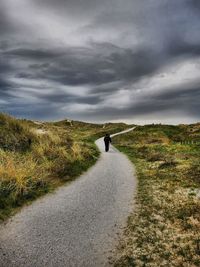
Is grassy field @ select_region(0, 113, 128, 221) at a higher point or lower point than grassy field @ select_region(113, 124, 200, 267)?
higher

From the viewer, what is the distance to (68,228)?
945 centimetres

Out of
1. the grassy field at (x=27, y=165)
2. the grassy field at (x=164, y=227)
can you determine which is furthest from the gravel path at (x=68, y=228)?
the grassy field at (x=27, y=165)

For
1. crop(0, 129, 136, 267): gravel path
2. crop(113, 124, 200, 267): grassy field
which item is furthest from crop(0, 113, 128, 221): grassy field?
crop(113, 124, 200, 267): grassy field

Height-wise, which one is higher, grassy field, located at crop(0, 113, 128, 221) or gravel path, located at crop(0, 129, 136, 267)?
grassy field, located at crop(0, 113, 128, 221)

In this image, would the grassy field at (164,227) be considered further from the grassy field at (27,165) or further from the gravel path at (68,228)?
the grassy field at (27,165)

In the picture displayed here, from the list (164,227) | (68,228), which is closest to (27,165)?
(68,228)

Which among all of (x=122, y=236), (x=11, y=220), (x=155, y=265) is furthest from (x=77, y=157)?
(x=155, y=265)

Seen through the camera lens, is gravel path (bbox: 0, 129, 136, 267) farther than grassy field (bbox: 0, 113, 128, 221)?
No

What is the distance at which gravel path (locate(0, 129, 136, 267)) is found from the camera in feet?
24.6

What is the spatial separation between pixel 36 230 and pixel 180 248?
3.93 metres

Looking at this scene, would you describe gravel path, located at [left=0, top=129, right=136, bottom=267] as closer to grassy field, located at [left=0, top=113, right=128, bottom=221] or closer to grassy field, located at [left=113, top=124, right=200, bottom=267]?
grassy field, located at [left=113, top=124, right=200, bottom=267]

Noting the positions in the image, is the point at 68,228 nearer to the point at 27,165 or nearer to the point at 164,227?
the point at 164,227

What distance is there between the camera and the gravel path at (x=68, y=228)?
7508 mm

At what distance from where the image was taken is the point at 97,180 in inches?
678
